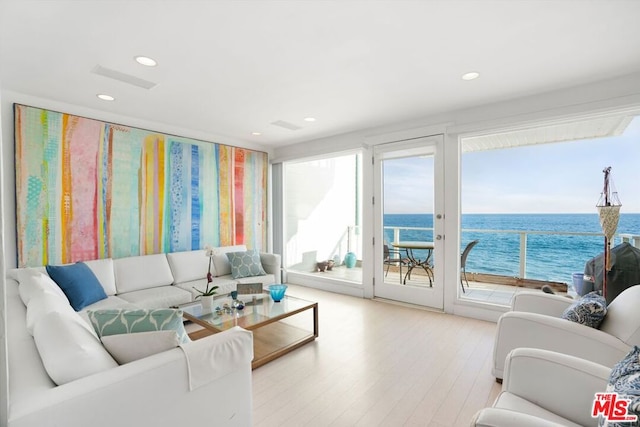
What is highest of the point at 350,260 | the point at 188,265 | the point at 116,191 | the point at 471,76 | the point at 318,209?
the point at 471,76

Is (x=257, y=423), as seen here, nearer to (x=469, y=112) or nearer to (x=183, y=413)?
(x=183, y=413)

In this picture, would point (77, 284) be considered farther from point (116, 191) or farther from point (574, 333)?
point (574, 333)

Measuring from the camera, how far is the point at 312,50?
225 centimetres

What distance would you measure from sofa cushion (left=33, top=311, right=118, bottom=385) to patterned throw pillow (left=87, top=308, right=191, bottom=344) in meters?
0.09

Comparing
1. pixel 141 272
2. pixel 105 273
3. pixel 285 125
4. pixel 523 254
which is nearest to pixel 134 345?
pixel 105 273

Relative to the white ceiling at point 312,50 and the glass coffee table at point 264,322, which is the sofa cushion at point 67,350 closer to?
the glass coffee table at point 264,322

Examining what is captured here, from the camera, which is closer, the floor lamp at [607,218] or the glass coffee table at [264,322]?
the floor lamp at [607,218]

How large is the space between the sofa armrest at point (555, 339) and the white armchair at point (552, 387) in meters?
0.54

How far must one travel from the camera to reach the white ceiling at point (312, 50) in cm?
182

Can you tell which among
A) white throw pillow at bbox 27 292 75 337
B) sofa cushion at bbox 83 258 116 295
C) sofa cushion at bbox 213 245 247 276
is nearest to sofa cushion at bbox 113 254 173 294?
sofa cushion at bbox 83 258 116 295

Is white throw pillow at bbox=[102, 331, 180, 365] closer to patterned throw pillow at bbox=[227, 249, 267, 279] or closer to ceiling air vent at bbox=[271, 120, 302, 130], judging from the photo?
patterned throw pillow at bbox=[227, 249, 267, 279]

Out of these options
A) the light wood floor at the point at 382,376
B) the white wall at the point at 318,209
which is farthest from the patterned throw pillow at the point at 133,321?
the white wall at the point at 318,209

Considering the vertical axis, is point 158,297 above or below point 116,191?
below

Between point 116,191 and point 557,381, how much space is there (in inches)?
170
